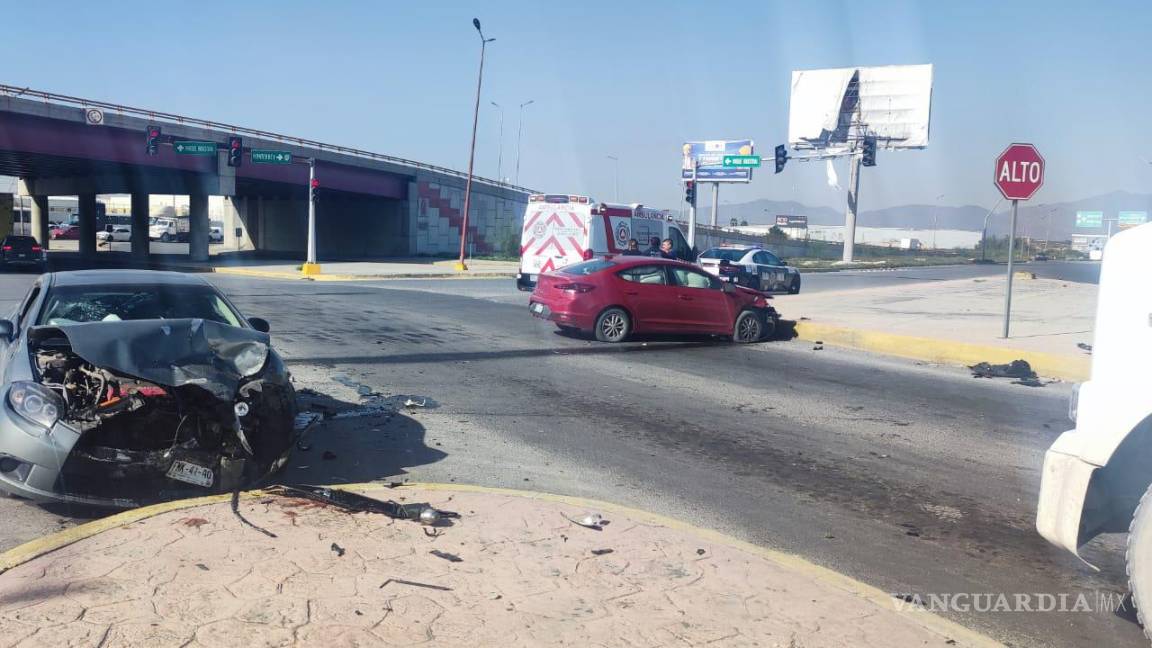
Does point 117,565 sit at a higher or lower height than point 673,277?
lower

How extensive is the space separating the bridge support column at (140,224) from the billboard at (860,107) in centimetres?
4246

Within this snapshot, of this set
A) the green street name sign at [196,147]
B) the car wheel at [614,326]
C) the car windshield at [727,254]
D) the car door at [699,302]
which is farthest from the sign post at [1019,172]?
the green street name sign at [196,147]

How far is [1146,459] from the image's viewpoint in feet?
13.9

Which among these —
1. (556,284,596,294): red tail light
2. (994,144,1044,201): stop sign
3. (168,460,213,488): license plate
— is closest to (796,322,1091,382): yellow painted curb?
(994,144,1044,201): stop sign

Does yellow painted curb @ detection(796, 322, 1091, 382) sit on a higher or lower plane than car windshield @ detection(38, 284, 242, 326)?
lower

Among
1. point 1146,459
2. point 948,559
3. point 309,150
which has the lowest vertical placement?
point 948,559

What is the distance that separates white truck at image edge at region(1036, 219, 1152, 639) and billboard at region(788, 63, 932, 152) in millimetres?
59928

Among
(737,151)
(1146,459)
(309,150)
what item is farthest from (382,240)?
(1146,459)

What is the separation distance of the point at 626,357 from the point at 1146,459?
939cm

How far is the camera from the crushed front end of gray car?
5270 millimetres

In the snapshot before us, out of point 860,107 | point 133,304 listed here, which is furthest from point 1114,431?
point 860,107

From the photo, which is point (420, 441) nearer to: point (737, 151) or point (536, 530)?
point (536, 530)

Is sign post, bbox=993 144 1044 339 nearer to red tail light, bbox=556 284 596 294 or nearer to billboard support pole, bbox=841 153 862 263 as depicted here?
red tail light, bbox=556 284 596 294

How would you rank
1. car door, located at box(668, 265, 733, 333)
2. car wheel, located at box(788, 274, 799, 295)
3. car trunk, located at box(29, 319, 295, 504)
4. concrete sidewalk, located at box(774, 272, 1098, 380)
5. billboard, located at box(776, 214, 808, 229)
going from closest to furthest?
car trunk, located at box(29, 319, 295, 504), concrete sidewalk, located at box(774, 272, 1098, 380), car door, located at box(668, 265, 733, 333), car wheel, located at box(788, 274, 799, 295), billboard, located at box(776, 214, 808, 229)
